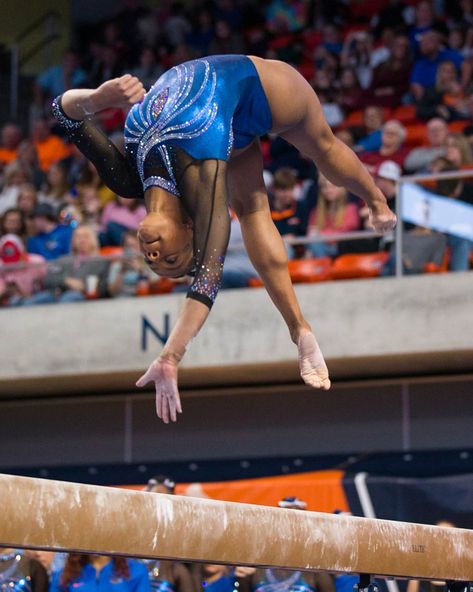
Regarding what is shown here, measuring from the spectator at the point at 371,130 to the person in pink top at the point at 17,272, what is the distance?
2.61 m

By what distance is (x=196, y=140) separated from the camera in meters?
3.94

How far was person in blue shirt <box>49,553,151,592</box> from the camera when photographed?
6.57 meters

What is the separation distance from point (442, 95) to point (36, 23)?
602 centimetres

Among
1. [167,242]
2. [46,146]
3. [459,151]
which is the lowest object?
[167,242]

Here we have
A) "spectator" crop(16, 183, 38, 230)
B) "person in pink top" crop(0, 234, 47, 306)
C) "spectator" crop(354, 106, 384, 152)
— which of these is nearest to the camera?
"person in pink top" crop(0, 234, 47, 306)

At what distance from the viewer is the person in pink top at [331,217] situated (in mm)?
7859

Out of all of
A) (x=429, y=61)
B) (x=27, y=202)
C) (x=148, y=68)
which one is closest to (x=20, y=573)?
(x=27, y=202)

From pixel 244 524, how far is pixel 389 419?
18.1 ft

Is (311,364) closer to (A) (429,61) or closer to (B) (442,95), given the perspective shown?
(B) (442,95)

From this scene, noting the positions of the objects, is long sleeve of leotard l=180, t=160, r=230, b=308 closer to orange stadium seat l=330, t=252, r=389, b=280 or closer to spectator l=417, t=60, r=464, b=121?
orange stadium seat l=330, t=252, r=389, b=280

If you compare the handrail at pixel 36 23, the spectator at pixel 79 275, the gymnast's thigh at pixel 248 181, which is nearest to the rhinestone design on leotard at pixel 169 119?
the gymnast's thigh at pixel 248 181

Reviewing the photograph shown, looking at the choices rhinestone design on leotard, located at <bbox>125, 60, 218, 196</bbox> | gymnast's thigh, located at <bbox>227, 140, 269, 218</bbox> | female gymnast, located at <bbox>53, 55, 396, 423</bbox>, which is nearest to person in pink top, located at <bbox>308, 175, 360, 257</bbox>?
female gymnast, located at <bbox>53, 55, 396, 423</bbox>

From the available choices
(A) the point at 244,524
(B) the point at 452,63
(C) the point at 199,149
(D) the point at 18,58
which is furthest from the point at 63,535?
(D) the point at 18,58

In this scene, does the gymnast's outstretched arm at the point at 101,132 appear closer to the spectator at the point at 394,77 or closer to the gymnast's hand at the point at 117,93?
the gymnast's hand at the point at 117,93
